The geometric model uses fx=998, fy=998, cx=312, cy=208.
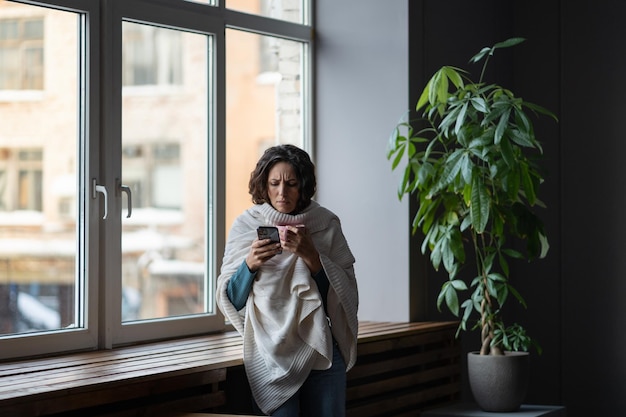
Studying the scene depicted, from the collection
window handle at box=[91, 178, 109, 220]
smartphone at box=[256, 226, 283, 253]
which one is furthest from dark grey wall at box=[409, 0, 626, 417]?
smartphone at box=[256, 226, 283, 253]

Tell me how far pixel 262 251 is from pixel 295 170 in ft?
0.97

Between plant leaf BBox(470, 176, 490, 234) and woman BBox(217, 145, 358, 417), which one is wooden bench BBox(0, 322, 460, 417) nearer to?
woman BBox(217, 145, 358, 417)

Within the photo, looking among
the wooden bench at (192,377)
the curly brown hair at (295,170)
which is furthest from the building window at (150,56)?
the wooden bench at (192,377)

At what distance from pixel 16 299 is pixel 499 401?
214cm

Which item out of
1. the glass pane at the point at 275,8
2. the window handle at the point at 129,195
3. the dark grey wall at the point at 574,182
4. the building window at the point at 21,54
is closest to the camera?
the building window at the point at 21,54

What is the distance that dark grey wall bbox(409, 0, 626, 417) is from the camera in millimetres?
5168

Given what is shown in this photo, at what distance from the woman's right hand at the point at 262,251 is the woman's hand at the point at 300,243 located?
0.03 m

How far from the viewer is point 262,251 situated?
321 cm

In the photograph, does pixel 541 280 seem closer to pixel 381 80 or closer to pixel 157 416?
pixel 381 80

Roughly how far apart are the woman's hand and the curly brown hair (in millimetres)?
120

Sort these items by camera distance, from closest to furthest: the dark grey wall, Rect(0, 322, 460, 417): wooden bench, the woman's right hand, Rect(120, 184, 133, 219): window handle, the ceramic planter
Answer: Rect(0, 322, 460, 417): wooden bench, the woman's right hand, Rect(120, 184, 133, 219): window handle, the ceramic planter, the dark grey wall

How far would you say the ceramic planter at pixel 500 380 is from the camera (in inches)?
174

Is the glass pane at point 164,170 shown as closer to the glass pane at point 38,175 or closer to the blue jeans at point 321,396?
the glass pane at point 38,175

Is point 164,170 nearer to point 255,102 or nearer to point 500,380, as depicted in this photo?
point 255,102
